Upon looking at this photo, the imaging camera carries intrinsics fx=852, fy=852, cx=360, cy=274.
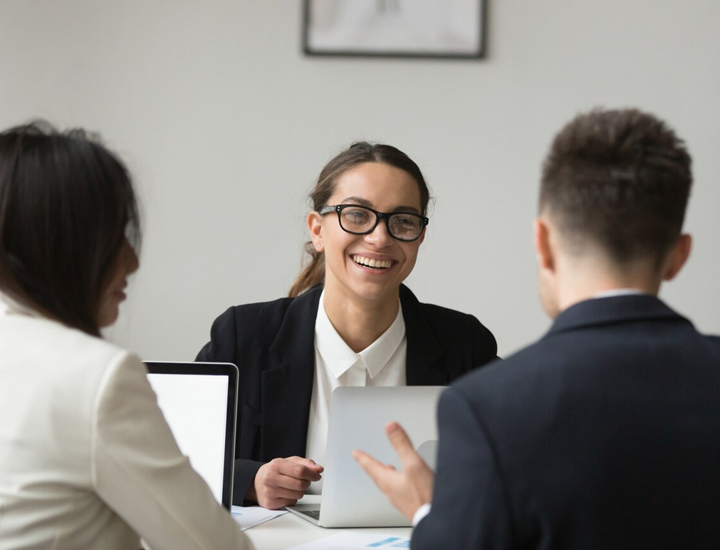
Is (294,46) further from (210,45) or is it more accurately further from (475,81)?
(475,81)

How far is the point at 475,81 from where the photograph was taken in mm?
3219

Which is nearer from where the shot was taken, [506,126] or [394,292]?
[394,292]

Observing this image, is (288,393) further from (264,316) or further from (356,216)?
(356,216)

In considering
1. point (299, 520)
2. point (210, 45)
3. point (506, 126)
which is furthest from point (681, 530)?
point (210, 45)

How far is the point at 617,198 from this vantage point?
96 cm

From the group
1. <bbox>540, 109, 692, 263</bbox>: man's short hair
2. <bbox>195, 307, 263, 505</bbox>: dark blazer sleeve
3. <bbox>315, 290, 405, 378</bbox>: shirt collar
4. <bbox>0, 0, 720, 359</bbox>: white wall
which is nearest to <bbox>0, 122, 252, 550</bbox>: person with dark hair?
<bbox>540, 109, 692, 263</bbox>: man's short hair

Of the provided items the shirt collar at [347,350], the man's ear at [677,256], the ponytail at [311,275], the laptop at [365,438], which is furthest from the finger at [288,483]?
the man's ear at [677,256]

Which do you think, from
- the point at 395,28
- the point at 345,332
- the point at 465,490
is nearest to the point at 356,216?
the point at 345,332

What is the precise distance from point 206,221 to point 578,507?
8.23 ft

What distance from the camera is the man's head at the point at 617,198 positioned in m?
0.96

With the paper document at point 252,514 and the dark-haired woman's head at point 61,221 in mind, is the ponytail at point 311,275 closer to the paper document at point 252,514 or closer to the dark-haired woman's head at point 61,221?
the paper document at point 252,514

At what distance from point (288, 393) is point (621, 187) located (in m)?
1.17

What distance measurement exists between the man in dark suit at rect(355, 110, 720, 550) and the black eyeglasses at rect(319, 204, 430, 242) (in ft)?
3.47

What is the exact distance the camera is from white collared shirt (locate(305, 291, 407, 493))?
198 cm
